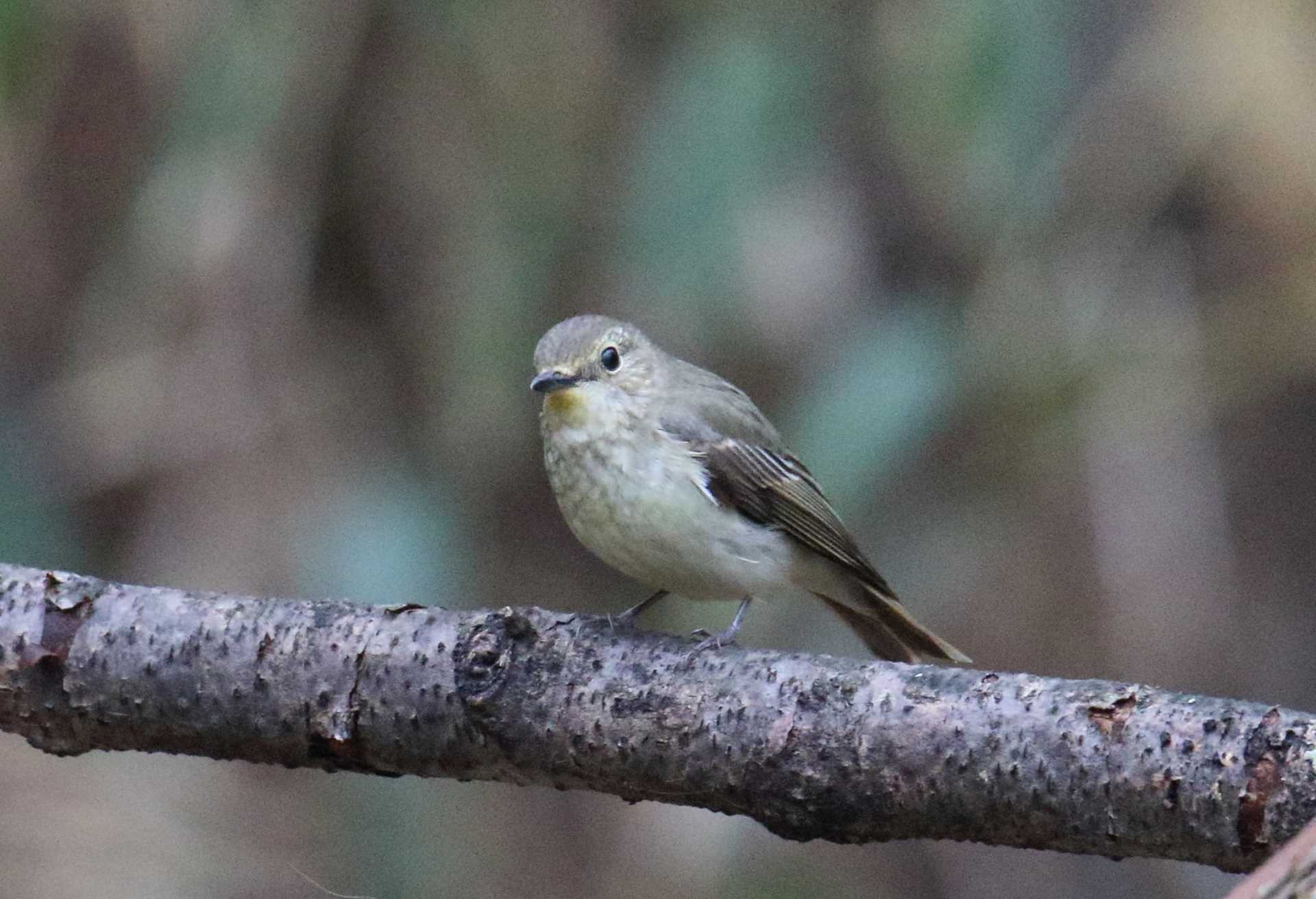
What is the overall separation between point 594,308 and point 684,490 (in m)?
1.32

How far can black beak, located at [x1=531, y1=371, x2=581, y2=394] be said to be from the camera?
147 inches

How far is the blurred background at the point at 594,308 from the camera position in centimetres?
402

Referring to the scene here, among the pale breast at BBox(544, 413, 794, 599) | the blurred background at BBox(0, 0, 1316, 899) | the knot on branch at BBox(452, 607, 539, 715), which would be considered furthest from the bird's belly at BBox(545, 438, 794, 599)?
the knot on branch at BBox(452, 607, 539, 715)

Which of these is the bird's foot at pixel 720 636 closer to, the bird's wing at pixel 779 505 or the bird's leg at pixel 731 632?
the bird's leg at pixel 731 632

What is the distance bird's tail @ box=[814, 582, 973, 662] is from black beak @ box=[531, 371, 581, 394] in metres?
0.86

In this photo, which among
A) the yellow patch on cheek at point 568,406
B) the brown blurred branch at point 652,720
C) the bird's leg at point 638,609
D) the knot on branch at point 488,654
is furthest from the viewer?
the yellow patch on cheek at point 568,406

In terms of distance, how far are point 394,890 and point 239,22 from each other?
7.05 ft

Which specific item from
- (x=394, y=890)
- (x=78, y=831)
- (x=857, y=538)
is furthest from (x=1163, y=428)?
(x=78, y=831)

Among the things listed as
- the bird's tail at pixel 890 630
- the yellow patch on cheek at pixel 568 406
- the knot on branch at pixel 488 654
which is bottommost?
the bird's tail at pixel 890 630

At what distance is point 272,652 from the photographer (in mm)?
2707

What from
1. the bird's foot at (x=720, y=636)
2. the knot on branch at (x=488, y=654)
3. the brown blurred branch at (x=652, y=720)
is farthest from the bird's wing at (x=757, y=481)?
the knot on branch at (x=488, y=654)

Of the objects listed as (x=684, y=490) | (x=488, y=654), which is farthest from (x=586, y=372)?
(x=488, y=654)

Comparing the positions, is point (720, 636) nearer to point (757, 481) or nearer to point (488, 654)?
Answer: point (757, 481)

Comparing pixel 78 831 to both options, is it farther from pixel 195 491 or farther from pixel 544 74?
pixel 544 74
